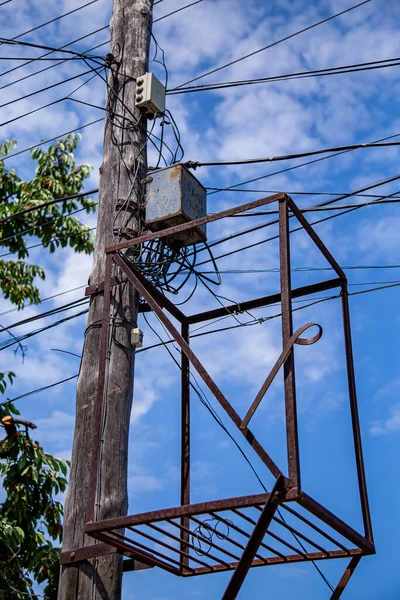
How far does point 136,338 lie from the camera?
17.9 ft

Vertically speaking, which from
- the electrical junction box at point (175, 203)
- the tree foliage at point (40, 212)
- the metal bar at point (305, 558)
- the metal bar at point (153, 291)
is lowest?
the metal bar at point (305, 558)

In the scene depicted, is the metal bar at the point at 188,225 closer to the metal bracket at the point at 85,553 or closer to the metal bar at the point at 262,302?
the metal bar at the point at 262,302

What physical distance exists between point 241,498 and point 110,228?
7.80 feet

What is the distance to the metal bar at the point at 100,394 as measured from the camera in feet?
15.9

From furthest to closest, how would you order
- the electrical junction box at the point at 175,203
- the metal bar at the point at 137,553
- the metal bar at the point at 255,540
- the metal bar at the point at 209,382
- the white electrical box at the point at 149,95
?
the white electrical box at the point at 149,95 < the electrical junction box at the point at 175,203 < the metal bar at the point at 137,553 < the metal bar at the point at 209,382 < the metal bar at the point at 255,540

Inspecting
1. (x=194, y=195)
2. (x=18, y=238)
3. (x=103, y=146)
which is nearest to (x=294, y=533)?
(x=194, y=195)

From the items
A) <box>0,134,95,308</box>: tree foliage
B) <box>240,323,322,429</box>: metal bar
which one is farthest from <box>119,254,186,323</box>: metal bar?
<box>0,134,95,308</box>: tree foliage

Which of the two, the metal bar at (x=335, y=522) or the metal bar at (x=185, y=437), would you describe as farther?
the metal bar at (x=185, y=437)

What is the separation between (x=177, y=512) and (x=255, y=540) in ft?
1.40

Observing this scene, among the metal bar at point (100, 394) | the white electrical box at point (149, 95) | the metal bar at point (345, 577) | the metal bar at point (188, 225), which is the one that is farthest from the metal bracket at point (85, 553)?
the white electrical box at point (149, 95)

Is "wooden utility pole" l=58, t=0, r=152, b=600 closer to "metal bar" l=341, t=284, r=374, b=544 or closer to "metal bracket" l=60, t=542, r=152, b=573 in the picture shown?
"metal bracket" l=60, t=542, r=152, b=573

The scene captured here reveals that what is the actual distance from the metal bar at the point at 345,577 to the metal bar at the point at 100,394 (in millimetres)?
1514

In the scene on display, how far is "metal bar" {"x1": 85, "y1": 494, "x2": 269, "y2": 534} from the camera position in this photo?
412cm

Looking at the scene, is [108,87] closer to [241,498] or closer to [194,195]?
[194,195]
